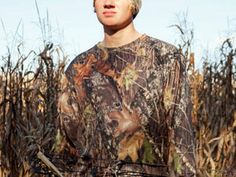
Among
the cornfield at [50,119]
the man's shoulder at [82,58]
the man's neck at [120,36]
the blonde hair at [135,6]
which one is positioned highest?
the blonde hair at [135,6]

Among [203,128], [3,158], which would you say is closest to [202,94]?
[203,128]

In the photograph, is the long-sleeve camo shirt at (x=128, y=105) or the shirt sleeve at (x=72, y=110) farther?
the shirt sleeve at (x=72, y=110)

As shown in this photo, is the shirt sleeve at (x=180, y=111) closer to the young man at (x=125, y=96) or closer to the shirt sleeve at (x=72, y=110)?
the young man at (x=125, y=96)

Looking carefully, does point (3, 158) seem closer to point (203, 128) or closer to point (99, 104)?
point (99, 104)

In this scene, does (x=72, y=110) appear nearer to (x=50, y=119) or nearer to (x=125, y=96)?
(x=125, y=96)

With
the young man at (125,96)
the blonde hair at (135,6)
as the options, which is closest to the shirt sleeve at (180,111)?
the young man at (125,96)

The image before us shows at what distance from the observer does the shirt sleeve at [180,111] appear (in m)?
1.16

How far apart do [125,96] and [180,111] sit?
0.12 m

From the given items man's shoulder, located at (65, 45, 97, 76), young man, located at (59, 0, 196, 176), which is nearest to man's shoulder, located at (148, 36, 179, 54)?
young man, located at (59, 0, 196, 176)

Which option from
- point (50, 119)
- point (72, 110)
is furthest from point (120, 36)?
point (50, 119)

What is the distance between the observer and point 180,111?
3.95ft

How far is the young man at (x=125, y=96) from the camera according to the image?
1.16m

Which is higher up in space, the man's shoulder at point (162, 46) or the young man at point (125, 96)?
the man's shoulder at point (162, 46)

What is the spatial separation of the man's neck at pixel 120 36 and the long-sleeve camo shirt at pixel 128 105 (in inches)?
0.5
